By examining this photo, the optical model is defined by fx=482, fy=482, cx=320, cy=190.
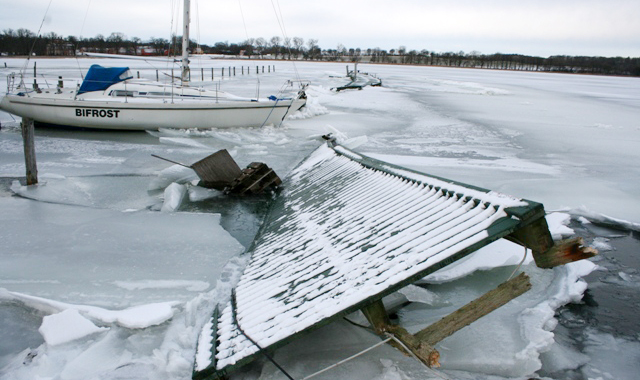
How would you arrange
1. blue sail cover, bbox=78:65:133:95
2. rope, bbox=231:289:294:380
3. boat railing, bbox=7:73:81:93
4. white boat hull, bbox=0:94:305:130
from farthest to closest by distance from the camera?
1. boat railing, bbox=7:73:81:93
2. blue sail cover, bbox=78:65:133:95
3. white boat hull, bbox=0:94:305:130
4. rope, bbox=231:289:294:380

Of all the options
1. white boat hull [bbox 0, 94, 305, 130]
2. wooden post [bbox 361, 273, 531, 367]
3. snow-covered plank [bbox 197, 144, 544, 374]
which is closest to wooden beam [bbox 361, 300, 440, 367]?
wooden post [bbox 361, 273, 531, 367]

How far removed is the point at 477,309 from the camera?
11.1 ft

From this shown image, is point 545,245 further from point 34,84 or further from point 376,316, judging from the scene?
point 34,84


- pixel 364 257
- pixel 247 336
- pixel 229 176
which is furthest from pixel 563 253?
pixel 229 176

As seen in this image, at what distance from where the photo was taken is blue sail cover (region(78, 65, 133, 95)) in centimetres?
1509

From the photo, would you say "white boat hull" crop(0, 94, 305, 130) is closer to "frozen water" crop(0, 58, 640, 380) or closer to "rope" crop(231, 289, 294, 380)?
"frozen water" crop(0, 58, 640, 380)

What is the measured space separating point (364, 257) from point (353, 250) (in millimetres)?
255

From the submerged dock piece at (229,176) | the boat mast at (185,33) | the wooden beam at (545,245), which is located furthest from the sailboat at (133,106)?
the wooden beam at (545,245)

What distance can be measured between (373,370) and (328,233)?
164 centimetres

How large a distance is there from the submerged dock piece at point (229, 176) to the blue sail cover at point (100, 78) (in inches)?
332

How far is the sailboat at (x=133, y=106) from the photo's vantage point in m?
14.4

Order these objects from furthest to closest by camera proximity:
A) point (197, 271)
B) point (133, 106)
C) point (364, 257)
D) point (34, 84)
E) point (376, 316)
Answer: point (34, 84) < point (133, 106) < point (197, 271) < point (364, 257) < point (376, 316)

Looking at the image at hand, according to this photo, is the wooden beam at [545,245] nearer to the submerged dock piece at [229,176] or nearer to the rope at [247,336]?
the rope at [247,336]

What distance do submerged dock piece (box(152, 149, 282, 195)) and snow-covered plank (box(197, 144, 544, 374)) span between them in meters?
2.63
